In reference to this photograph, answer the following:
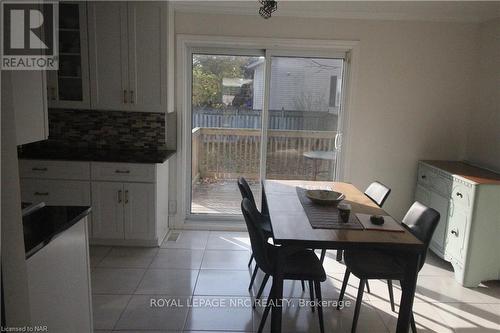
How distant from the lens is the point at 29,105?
1.50 m

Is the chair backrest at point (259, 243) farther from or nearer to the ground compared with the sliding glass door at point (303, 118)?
nearer to the ground

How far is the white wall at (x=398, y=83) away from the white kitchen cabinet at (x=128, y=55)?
41 centimetres

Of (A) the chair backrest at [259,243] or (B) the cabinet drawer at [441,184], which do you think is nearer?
(A) the chair backrest at [259,243]

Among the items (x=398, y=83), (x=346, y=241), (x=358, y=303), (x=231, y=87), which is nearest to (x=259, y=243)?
(x=346, y=241)

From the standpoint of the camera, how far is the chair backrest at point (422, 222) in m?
2.21

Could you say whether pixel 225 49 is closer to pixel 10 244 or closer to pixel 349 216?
pixel 349 216

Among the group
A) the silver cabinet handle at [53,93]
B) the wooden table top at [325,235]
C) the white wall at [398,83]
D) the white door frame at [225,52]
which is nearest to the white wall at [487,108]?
the white wall at [398,83]

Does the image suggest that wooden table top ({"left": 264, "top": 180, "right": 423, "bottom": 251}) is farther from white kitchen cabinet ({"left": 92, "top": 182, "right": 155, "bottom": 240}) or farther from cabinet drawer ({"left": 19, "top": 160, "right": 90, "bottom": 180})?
cabinet drawer ({"left": 19, "top": 160, "right": 90, "bottom": 180})

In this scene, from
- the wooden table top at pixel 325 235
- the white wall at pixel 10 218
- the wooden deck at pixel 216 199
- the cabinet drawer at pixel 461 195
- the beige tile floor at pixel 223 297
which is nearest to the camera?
the white wall at pixel 10 218

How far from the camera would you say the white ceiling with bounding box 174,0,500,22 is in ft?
11.3

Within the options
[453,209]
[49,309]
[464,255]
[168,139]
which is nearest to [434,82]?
[453,209]

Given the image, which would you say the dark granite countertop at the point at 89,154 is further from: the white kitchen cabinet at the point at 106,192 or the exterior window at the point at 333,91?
the exterior window at the point at 333,91

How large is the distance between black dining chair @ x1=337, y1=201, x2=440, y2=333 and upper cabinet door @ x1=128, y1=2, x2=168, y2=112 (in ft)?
7.56

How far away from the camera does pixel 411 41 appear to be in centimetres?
383
